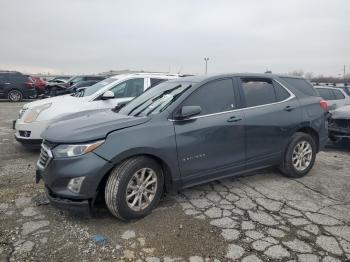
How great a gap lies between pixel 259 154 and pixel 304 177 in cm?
113

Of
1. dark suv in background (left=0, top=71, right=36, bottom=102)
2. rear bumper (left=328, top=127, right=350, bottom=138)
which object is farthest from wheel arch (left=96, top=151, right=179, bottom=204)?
dark suv in background (left=0, top=71, right=36, bottom=102)

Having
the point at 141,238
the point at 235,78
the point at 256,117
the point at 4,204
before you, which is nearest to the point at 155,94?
the point at 235,78

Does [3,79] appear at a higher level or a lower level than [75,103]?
higher

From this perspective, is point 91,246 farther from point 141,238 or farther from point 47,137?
point 47,137

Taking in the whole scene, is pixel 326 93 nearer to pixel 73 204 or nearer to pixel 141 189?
pixel 141 189

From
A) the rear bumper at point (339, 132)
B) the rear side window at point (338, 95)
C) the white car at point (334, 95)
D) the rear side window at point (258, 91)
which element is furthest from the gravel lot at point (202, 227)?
the rear side window at point (338, 95)

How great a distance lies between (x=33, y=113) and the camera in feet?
21.2

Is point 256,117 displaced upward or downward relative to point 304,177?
upward

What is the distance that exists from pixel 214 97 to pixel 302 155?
1.91 m

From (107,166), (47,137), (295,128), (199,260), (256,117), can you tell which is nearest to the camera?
(199,260)

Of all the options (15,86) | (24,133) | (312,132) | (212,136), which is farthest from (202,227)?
(15,86)

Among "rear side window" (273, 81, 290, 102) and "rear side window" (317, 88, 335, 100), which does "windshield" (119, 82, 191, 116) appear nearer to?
"rear side window" (273, 81, 290, 102)

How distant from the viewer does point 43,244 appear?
336 cm

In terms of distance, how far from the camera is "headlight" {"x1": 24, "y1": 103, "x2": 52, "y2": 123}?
21.0 ft
